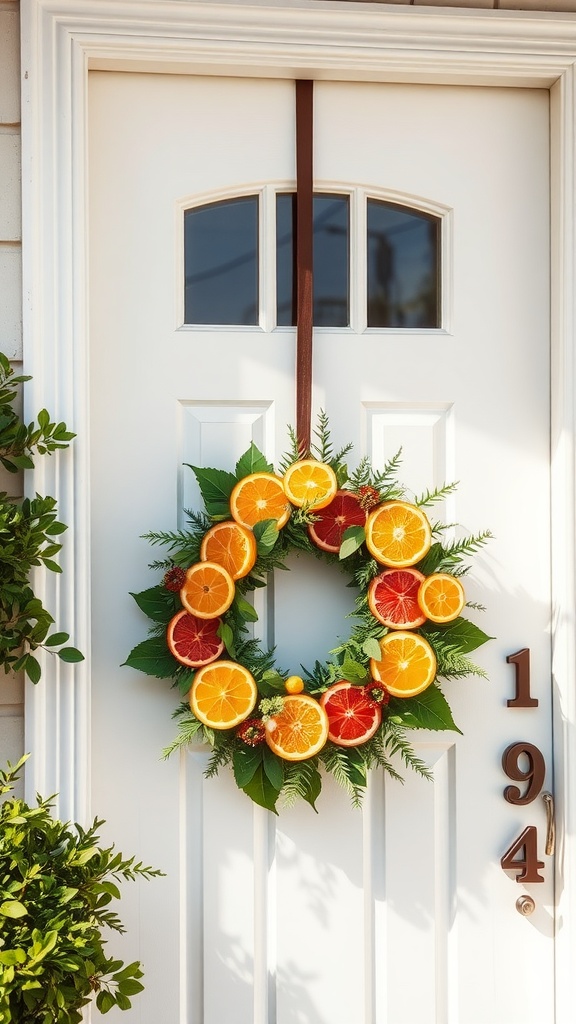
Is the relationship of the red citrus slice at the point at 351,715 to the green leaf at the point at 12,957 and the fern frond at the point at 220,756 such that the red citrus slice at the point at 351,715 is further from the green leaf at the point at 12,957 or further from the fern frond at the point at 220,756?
the green leaf at the point at 12,957

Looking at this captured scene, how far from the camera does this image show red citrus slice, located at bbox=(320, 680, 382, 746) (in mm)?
1294

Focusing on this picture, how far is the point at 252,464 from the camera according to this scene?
53.1 inches

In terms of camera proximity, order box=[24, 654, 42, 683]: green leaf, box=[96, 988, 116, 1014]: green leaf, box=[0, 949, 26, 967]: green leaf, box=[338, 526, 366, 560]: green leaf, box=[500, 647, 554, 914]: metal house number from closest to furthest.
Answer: box=[0, 949, 26, 967]: green leaf
box=[96, 988, 116, 1014]: green leaf
box=[24, 654, 42, 683]: green leaf
box=[338, 526, 366, 560]: green leaf
box=[500, 647, 554, 914]: metal house number

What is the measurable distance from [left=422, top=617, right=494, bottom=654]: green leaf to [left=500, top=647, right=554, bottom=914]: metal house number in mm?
132

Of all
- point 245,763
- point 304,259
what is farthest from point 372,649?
point 304,259

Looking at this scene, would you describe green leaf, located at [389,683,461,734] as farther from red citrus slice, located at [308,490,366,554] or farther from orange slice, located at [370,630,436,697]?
red citrus slice, located at [308,490,366,554]

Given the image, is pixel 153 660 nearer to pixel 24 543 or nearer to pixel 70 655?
pixel 70 655

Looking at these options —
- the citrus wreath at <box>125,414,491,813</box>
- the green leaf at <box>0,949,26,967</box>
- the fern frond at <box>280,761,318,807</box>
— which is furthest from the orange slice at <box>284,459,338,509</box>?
the green leaf at <box>0,949,26,967</box>

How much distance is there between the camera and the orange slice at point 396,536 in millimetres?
1311

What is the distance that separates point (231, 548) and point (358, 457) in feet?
1.00

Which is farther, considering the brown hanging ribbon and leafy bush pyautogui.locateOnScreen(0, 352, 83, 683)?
the brown hanging ribbon

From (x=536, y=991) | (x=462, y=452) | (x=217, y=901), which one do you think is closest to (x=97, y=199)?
(x=462, y=452)

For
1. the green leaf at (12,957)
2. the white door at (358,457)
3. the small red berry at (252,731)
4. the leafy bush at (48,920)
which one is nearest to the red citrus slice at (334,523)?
the white door at (358,457)

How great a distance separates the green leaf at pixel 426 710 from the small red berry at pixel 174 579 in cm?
41
